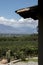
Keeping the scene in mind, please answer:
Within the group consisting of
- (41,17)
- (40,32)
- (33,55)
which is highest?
(41,17)

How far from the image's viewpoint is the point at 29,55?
2875 cm

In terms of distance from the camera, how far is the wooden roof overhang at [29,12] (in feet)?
26.4

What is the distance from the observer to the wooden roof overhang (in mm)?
8055

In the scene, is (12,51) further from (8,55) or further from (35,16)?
(35,16)

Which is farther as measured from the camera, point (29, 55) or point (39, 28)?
point (29, 55)

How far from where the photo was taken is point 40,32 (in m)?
8.77

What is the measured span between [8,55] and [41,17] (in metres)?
16.7

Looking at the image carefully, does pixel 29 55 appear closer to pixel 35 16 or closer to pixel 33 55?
pixel 33 55

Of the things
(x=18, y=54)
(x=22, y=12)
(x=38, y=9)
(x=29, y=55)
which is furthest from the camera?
(x=29, y=55)

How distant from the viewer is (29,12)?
8.34 meters

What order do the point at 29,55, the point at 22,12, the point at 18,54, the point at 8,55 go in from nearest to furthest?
1. the point at 22,12
2. the point at 8,55
3. the point at 18,54
4. the point at 29,55

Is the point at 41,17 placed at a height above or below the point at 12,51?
above

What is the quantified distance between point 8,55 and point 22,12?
16707 mm

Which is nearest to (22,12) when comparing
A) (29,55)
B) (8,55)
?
(8,55)
